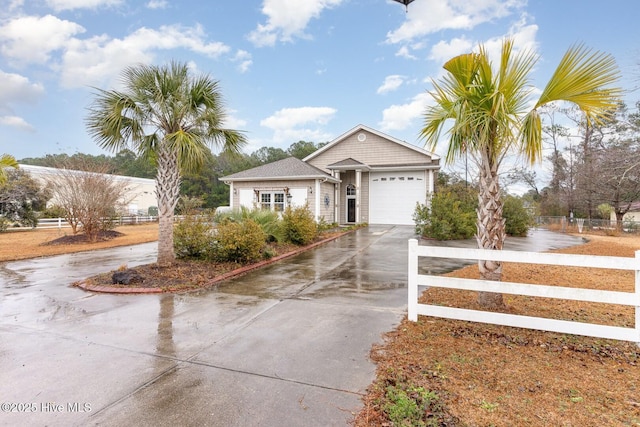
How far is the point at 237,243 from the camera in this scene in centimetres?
791

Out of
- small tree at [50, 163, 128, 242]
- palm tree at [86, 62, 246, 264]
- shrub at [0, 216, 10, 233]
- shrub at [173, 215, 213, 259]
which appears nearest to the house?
small tree at [50, 163, 128, 242]

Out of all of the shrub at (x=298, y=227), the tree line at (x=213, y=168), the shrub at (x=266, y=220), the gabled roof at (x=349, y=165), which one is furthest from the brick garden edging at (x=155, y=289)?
the tree line at (x=213, y=168)

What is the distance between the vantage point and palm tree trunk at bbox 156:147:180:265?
733 cm

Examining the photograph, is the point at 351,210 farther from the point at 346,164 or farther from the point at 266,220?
the point at 266,220

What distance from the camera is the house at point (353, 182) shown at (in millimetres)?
18938

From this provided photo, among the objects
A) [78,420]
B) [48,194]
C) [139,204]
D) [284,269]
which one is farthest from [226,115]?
[139,204]

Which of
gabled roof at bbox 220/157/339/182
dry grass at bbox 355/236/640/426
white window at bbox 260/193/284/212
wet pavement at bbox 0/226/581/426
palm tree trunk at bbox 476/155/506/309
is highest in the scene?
gabled roof at bbox 220/157/339/182

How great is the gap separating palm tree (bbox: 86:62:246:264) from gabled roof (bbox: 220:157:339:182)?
35.0ft

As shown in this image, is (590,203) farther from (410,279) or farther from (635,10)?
(410,279)

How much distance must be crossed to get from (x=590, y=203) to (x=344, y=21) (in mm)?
25101

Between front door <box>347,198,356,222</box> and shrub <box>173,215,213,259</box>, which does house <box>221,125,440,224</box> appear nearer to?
front door <box>347,198,356,222</box>

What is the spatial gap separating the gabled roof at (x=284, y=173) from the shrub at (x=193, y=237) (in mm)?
10316

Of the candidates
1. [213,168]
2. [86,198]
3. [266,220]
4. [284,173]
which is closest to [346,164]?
[284,173]

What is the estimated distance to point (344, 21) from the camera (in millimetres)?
14617
